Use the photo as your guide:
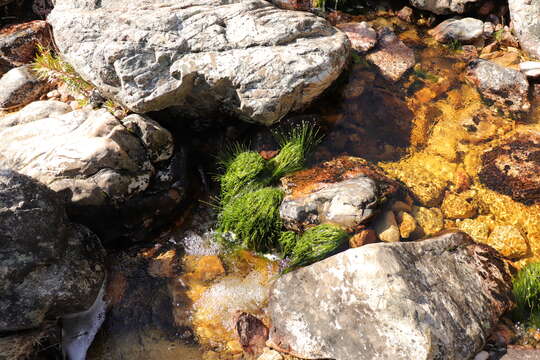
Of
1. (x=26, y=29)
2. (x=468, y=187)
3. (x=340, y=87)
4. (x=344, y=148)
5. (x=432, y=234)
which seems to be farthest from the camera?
(x=26, y=29)

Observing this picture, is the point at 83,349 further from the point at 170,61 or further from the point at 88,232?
the point at 170,61

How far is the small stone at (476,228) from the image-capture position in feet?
18.0

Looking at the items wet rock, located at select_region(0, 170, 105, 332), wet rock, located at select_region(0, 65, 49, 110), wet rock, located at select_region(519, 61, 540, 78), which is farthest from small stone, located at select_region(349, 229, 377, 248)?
wet rock, located at select_region(0, 65, 49, 110)

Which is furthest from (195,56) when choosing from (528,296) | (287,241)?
(528,296)

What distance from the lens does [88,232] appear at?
17.5ft

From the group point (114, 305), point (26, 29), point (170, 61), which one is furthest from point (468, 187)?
point (26, 29)

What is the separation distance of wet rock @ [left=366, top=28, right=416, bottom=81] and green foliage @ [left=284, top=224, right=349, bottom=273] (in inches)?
140

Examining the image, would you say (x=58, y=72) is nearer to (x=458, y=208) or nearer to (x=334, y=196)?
(x=334, y=196)

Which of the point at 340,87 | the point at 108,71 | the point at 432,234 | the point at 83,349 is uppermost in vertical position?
the point at 108,71

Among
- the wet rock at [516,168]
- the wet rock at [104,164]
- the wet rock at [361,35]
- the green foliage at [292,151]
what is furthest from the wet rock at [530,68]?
the wet rock at [104,164]

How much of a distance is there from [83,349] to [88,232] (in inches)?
58.4

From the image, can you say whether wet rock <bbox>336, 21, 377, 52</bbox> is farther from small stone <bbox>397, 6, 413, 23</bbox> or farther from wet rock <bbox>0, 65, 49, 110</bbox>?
wet rock <bbox>0, 65, 49, 110</bbox>

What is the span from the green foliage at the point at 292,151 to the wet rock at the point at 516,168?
2.67 meters

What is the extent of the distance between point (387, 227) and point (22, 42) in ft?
24.2
